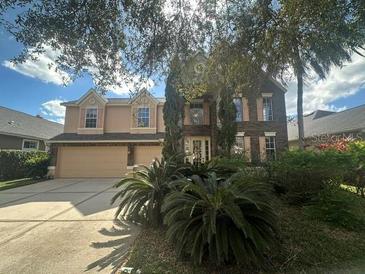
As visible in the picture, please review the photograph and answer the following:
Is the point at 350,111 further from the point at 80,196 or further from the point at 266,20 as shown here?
the point at 80,196

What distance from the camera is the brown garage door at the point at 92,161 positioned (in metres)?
18.0

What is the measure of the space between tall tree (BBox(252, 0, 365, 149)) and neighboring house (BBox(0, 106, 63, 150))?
23.1 m

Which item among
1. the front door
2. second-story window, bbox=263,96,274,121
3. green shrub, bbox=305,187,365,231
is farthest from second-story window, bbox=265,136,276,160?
green shrub, bbox=305,187,365,231

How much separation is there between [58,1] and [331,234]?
719 centimetres

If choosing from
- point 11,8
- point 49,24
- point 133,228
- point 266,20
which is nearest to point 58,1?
point 49,24

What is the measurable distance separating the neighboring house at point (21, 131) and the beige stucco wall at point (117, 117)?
8.79m

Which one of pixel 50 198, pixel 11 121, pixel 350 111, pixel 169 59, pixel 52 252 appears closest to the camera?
pixel 52 252

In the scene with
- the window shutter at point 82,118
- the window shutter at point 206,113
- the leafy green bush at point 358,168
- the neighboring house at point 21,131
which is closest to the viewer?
the leafy green bush at point 358,168

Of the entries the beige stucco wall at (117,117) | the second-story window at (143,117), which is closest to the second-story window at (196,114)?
the second-story window at (143,117)

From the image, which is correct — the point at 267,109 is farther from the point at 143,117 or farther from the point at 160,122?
the point at 143,117

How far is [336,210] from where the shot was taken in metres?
5.13

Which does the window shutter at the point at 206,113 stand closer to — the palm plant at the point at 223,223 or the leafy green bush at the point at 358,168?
the leafy green bush at the point at 358,168

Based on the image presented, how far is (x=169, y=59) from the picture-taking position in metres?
6.48

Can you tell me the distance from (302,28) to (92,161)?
16659 mm
